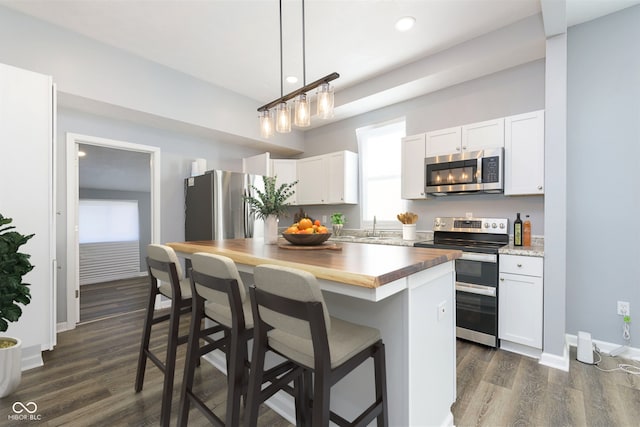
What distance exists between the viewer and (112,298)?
4430mm

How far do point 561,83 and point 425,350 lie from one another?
2400 mm

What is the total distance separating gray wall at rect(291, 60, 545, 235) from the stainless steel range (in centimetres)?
26

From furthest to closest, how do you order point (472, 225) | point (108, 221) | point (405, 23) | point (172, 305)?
1. point (108, 221)
2. point (472, 225)
3. point (405, 23)
4. point (172, 305)

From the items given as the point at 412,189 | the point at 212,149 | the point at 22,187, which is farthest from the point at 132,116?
the point at 412,189

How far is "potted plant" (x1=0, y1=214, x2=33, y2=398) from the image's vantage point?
1.83m

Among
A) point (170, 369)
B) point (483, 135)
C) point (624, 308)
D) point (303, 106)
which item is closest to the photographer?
point (170, 369)

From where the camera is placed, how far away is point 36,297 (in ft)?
7.68

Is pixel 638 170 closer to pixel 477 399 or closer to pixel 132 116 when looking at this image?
pixel 477 399

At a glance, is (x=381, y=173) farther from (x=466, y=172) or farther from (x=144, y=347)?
(x=144, y=347)

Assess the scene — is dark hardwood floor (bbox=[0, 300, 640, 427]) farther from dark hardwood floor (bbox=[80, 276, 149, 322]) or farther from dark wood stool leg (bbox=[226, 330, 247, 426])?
dark hardwood floor (bbox=[80, 276, 149, 322])

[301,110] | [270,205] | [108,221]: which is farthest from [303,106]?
[108,221]

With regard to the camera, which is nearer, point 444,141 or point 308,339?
point 308,339

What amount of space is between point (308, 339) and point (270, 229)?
1.36 metres

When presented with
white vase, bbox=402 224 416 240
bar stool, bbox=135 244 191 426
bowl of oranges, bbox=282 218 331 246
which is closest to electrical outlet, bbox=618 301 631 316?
white vase, bbox=402 224 416 240
